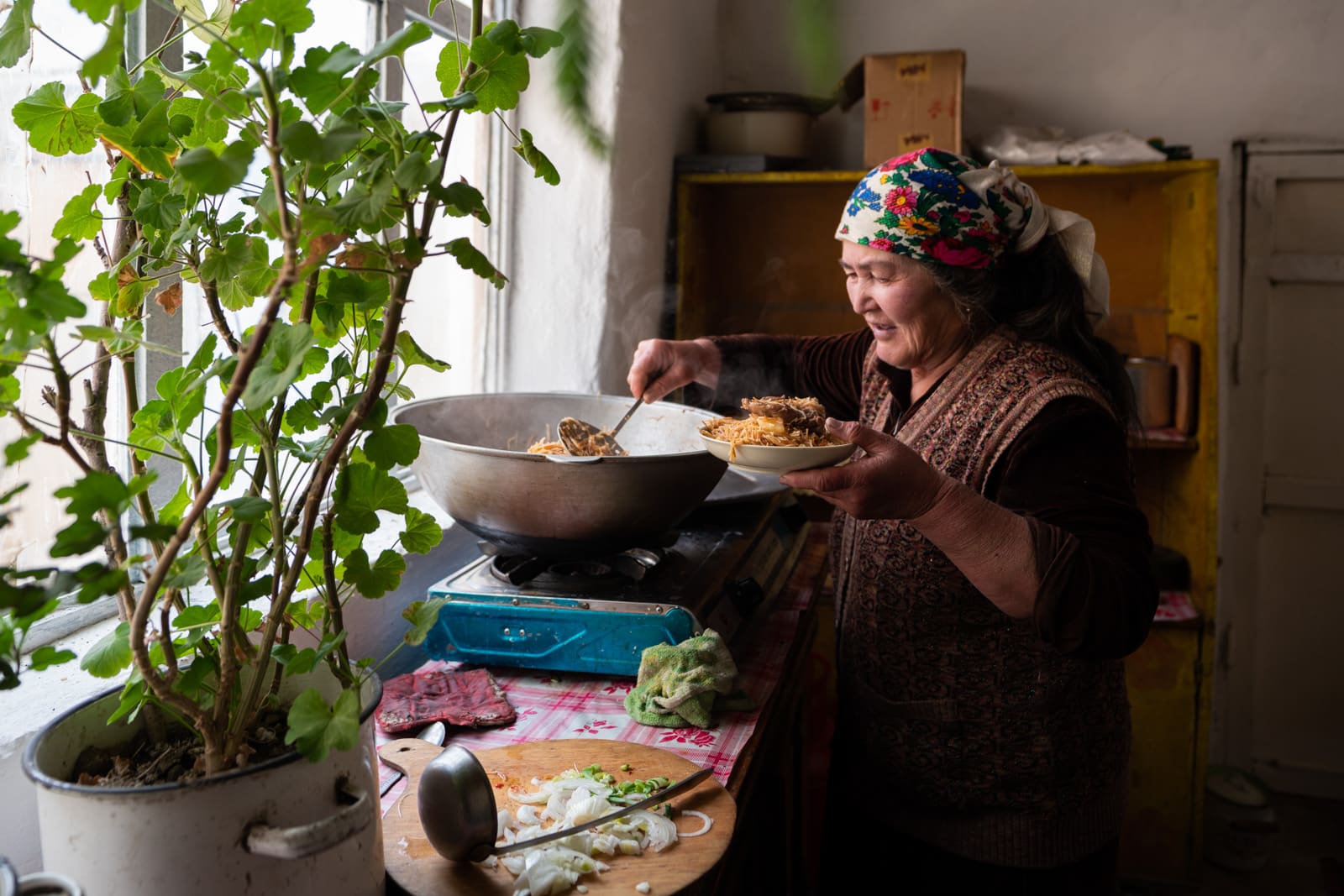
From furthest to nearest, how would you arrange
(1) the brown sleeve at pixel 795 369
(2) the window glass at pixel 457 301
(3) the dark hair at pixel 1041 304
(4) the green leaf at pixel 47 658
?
(2) the window glass at pixel 457 301, (1) the brown sleeve at pixel 795 369, (3) the dark hair at pixel 1041 304, (4) the green leaf at pixel 47 658

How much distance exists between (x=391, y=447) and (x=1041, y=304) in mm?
1283

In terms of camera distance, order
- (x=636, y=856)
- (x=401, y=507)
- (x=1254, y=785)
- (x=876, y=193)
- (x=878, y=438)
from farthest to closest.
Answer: (x=1254, y=785) < (x=876, y=193) < (x=878, y=438) < (x=636, y=856) < (x=401, y=507)

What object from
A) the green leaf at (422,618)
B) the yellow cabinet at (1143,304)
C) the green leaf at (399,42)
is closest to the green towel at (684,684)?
the green leaf at (422,618)

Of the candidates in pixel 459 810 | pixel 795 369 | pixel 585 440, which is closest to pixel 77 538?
pixel 459 810

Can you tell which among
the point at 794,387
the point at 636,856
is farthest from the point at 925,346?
the point at 636,856

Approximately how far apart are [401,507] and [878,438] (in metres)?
0.77

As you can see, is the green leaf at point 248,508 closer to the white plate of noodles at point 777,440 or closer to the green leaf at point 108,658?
the green leaf at point 108,658

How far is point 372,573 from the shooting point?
2.87ft

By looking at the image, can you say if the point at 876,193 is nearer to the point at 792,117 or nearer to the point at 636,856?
the point at 636,856

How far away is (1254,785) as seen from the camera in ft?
10.3

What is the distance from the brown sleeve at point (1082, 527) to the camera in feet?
4.67

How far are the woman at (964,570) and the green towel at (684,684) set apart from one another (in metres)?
0.40

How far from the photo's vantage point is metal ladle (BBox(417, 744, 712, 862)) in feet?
3.45

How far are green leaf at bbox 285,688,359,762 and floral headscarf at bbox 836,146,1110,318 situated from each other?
1.24 metres
